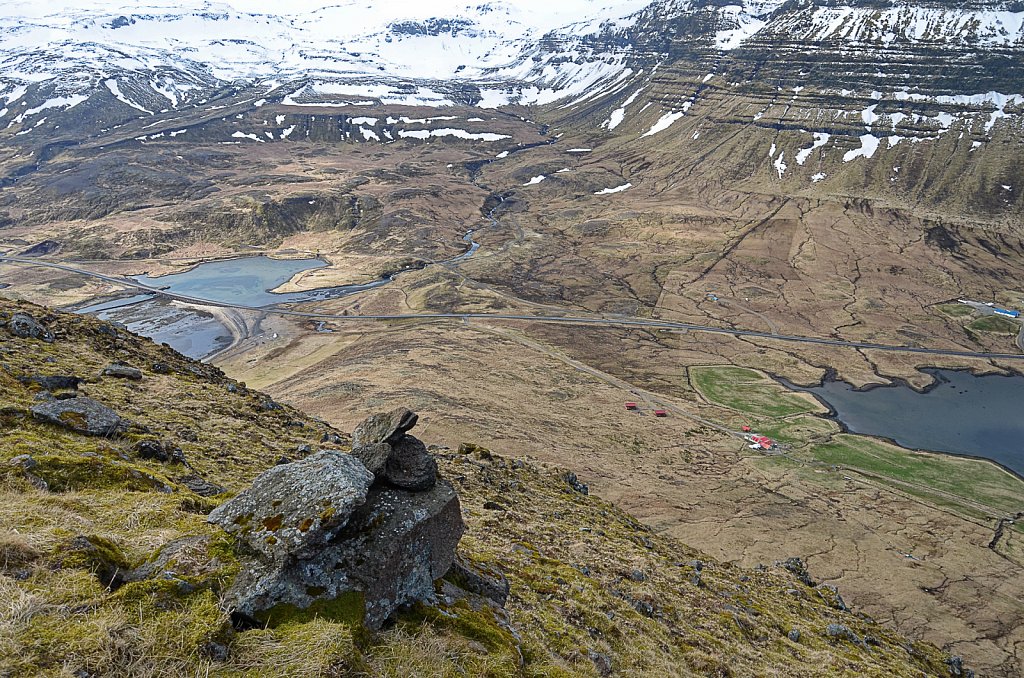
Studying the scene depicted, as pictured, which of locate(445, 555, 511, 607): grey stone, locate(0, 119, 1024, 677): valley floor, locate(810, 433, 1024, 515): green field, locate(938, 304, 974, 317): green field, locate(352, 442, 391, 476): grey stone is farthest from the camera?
locate(938, 304, 974, 317): green field

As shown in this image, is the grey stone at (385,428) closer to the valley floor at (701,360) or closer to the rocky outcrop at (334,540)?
the rocky outcrop at (334,540)

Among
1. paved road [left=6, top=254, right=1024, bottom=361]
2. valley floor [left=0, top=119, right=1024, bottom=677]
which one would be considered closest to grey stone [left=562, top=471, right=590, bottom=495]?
valley floor [left=0, top=119, right=1024, bottom=677]

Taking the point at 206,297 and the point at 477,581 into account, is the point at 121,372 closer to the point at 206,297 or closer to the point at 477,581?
the point at 477,581

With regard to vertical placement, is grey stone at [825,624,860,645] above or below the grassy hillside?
below

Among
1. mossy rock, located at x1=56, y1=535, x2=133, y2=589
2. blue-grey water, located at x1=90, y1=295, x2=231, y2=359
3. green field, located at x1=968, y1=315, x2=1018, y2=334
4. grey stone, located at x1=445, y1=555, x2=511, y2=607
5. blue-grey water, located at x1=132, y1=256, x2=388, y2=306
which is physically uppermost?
mossy rock, located at x1=56, y1=535, x2=133, y2=589

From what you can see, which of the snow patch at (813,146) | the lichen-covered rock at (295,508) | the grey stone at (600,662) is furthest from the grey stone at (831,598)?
the snow patch at (813,146)

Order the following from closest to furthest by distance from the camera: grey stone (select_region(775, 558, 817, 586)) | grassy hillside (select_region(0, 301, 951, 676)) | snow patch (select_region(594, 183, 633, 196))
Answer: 1. grassy hillside (select_region(0, 301, 951, 676))
2. grey stone (select_region(775, 558, 817, 586))
3. snow patch (select_region(594, 183, 633, 196))

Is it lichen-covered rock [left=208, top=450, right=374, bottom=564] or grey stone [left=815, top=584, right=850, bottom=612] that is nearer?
lichen-covered rock [left=208, top=450, right=374, bottom=564]

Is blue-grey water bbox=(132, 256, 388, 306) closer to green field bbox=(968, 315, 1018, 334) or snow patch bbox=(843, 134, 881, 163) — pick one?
green field bbox=(968, 315, 1018, 334)
